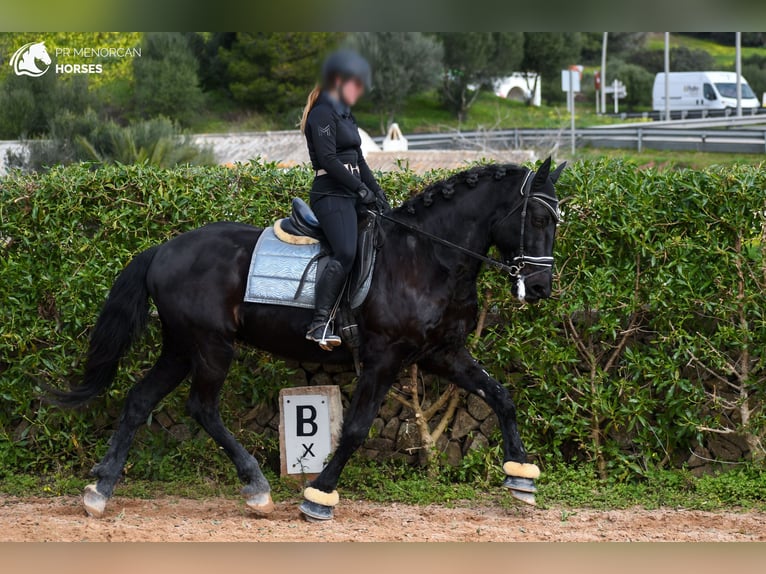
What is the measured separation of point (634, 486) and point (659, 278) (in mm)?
1581

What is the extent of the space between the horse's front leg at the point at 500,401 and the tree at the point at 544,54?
4697cm

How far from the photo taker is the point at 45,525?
6324 mm

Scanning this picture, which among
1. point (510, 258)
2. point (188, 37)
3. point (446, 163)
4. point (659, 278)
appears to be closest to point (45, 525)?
Answer: point (510, 258)

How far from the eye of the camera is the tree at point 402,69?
40219 mm

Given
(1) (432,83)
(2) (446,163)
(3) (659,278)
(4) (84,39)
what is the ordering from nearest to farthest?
(3) (659,278) < (2) (446,163) < (4) (84,39) < (1) (432,83)

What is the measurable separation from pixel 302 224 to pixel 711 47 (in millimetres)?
60401

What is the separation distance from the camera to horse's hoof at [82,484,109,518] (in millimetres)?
6551

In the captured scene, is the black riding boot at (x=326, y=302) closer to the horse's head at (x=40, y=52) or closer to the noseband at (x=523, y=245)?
the noseband at (x=523, y=245)

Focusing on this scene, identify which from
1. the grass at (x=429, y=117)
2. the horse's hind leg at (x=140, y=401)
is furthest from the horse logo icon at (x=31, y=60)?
the horse's hind leg at (x=140, y=401)

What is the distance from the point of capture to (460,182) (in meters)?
6.45

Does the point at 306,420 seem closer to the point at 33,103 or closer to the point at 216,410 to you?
the point at 216,410

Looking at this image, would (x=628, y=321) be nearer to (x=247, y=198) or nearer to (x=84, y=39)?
(x=247, y=198)

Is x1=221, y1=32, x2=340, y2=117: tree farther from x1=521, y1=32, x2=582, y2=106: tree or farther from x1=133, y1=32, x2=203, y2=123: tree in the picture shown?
x1=521, y1=32, x2=582, y2=106: tree
